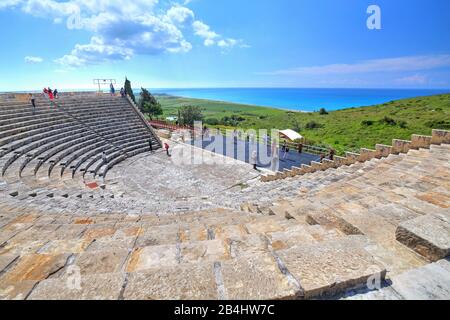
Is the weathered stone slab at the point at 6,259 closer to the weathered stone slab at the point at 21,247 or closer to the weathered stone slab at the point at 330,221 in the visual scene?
the weathered stone slab at the point at 21,247

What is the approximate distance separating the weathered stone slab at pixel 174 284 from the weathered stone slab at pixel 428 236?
2165 millimetres

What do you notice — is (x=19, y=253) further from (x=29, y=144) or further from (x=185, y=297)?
(x=29, y=144)

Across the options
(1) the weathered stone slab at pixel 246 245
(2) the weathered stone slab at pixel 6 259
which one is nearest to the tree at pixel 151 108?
(2) the weathered stone slab at pixel 6 259

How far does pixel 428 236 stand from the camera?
230 cm

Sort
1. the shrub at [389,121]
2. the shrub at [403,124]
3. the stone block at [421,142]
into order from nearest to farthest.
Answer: the stone block at [421,142], the shrub at [403,124], the shrub at [389,121]

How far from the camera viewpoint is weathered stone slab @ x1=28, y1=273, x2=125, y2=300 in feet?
5.53

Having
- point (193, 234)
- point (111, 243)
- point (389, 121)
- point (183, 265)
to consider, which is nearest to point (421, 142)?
point (193, 234)

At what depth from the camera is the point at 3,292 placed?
1.84 metres

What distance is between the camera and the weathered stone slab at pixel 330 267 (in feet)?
5.92

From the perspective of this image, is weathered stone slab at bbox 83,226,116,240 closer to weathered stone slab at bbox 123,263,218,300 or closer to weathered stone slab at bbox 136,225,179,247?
weathered stone slab at bbox 136,225,179,247

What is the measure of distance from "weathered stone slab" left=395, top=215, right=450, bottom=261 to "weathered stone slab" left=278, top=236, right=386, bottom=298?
2.26 ft

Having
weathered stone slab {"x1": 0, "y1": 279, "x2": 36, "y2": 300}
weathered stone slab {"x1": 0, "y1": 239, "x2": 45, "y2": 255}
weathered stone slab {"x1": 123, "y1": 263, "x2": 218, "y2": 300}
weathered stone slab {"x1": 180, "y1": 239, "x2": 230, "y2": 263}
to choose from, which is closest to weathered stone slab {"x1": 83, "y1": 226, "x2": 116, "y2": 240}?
weathered stone slab {"x1": 0, "y1": 239, "x2": 45, "y2": 255}

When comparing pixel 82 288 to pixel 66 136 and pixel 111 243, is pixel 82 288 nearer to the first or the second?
pixel 111 243
